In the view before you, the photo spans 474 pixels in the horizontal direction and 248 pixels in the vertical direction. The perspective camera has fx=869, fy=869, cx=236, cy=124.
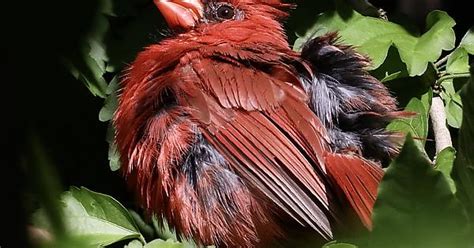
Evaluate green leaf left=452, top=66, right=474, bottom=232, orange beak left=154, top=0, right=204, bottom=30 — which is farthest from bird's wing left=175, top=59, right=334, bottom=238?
green leaf left=452, top=66, right=474, bottom=232

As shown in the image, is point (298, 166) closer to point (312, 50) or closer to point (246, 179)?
point (246, 179)

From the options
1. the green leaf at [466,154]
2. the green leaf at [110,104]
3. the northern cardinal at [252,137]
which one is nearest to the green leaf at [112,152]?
the green leaf at [110,104]

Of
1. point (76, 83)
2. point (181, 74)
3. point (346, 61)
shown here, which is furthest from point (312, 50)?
point (76, 83)

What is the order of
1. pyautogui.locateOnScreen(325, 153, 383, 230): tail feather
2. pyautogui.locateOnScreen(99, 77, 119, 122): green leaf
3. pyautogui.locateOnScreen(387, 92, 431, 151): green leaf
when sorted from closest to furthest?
1. pyautogui.locateOnScreen(325, 153, 383, 230): tail feather
2. pyautogui.locateOnScreen(387, 92, 431, 151): green leaf
3. pyautogui.locateOnScreen(99, 77, 119, 122): green leaf

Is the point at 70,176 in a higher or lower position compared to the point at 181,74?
lower

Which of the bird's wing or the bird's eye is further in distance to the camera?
the bird's eye

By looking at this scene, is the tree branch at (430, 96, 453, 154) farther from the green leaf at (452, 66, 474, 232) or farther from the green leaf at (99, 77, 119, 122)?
the green leaf at (452, 66, 474, 232)
